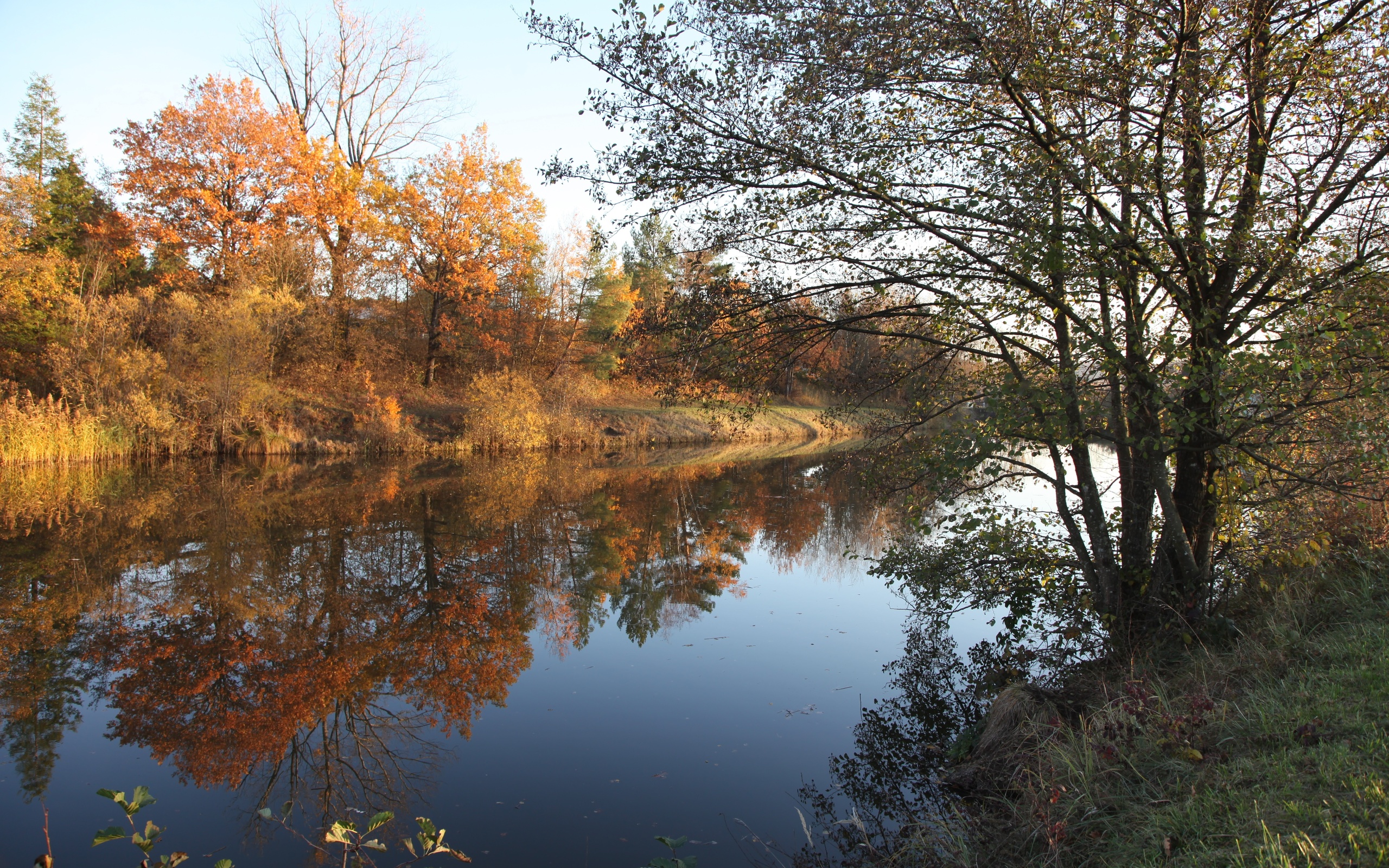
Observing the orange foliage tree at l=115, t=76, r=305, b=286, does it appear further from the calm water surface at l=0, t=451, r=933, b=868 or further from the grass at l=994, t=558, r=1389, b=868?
the grass at l=994, t=558, r=1389, b=868

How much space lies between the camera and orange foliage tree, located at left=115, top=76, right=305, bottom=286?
24953 millimetres

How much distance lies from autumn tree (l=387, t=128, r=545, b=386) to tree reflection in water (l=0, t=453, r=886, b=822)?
40.8ft

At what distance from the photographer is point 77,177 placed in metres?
29.0

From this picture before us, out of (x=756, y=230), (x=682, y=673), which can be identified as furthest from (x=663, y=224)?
(x=682, y=673)

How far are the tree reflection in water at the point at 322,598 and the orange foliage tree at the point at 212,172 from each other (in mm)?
10474

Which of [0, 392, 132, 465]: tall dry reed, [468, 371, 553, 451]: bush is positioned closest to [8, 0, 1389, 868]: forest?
[0, 392, 132, 465]: tall dry reed

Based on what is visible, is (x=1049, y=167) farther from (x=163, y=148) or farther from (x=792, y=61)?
(x=163, y=148)

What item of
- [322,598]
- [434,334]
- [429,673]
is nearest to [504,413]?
[434,334]

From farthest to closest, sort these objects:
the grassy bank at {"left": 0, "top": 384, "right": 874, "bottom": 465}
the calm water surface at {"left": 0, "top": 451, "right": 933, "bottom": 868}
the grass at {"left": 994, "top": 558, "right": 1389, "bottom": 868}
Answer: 1. the grassy bank at {"left": 0, "top": 384, "right": 874, "bottom": 465}
2. the calm water surface at {"left": 0, "top": 451, "right": 933, "bottom": 868}
3. the grass at {"left": 994, "top": 558, "right": 1389, "bottom": 868}

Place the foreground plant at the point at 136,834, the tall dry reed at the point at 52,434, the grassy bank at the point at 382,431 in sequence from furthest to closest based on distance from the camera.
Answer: the grassy bank at the point at 382,431, the tall dry reed at the point at 52,434, the foreground plant at the point at 136,834

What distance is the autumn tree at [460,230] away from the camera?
1114 inches

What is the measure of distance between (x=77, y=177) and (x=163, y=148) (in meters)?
7.02

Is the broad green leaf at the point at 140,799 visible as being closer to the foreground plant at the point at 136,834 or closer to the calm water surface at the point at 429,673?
the foreground plant at the point at 136,834

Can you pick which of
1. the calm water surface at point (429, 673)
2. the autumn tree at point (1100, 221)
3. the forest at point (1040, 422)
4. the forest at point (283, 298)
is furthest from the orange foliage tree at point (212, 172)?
the autumn tree at point (1100, 221)
